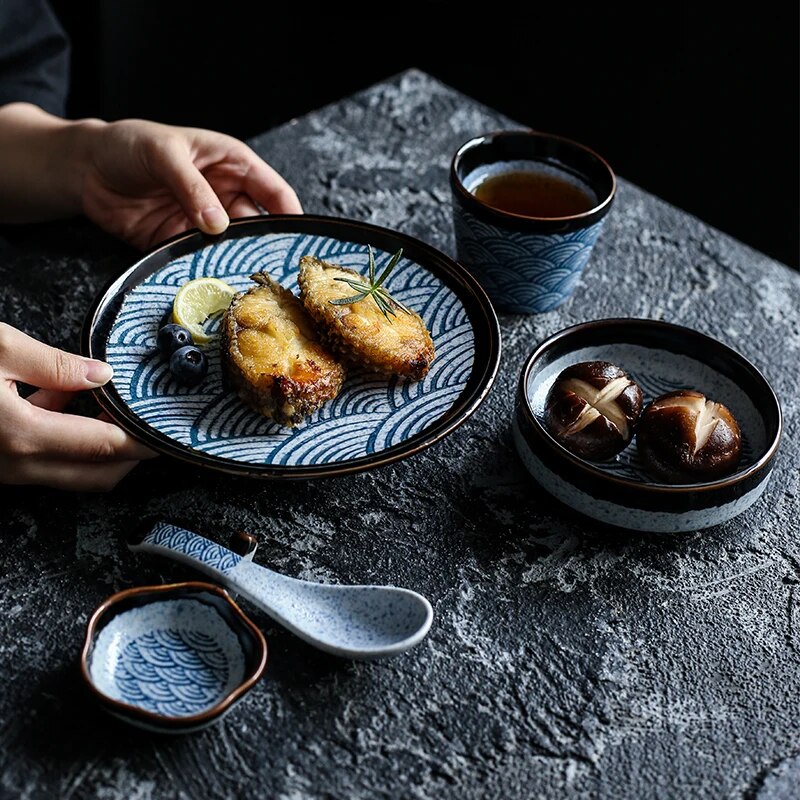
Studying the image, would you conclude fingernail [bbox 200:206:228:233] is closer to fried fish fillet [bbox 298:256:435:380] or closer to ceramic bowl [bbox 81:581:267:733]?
fried fish fillet [bbox 298:256:435:380]

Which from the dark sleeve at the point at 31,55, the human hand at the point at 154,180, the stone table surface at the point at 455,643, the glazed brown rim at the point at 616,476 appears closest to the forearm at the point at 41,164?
the human hand at the point at 154,180

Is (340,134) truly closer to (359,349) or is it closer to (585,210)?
(585,210)

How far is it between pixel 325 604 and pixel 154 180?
105 centimetres

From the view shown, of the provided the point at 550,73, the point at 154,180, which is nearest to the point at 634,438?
the point at 154,180

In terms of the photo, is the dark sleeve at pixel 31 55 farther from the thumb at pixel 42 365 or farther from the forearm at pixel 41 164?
the thumb at pixel 42 365

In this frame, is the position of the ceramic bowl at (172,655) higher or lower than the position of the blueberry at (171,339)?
lower

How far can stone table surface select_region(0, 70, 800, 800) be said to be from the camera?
121cm

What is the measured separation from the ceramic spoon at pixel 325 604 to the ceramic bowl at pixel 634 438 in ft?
1.04

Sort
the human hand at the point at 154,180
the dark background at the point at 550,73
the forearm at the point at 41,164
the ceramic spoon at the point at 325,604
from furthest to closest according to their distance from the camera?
1. the dark background at the point at 550,73
2. the forearm at the point at 41,164
3. the human hand at the point at 154,180
4. the ceramic spoon at the point at 325,604

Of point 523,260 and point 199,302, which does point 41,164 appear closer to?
point 199,302

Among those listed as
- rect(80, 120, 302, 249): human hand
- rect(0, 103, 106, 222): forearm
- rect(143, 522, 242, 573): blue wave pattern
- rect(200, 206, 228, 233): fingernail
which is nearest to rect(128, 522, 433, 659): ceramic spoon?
rect(143, 522, 242, 573): blue wave pattern

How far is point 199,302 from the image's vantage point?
1.75 meters

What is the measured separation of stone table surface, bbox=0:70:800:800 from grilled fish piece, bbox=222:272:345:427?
0.46 feet

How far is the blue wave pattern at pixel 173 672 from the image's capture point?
3.95ft
